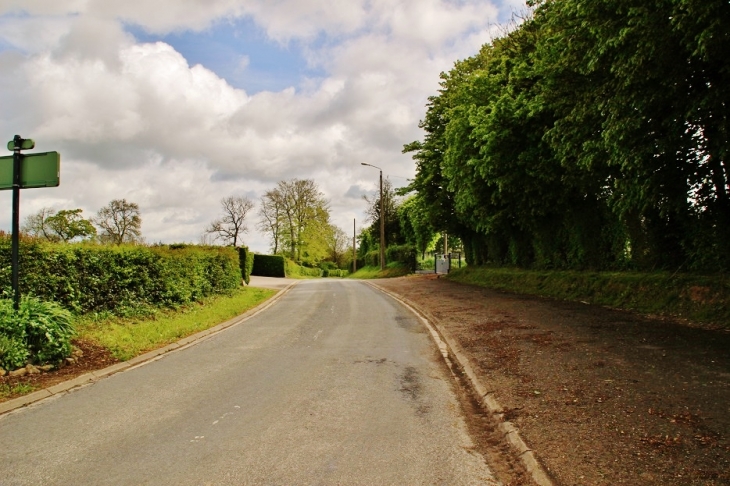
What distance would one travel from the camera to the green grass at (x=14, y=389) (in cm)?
676

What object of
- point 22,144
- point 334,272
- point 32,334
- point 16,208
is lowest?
point 334,272

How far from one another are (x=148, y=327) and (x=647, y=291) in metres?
13.0

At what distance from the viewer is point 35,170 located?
8.51 meters

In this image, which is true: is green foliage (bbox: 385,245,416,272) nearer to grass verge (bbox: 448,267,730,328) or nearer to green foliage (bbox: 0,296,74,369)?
grass verge (bbox: 448,267,730,328)

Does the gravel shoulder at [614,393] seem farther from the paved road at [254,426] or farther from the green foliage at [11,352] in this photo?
the green foliage at [11,352]

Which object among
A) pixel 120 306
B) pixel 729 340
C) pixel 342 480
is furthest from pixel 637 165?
pixel 120 306

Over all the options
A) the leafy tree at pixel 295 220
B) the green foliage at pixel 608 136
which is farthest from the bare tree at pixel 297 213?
the green foliage at pixel 608 136

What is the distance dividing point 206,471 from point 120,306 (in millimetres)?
9837

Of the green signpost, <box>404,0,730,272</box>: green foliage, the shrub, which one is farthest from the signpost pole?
the shrub

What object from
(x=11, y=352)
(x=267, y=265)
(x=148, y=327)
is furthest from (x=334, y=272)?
(x=11, y=352)

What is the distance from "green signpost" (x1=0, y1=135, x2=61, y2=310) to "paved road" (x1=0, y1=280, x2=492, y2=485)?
288cm

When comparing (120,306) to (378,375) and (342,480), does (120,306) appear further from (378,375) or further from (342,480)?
(342,480)

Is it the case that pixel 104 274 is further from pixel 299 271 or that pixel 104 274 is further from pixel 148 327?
pixel 299 271

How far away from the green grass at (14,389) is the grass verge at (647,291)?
12.3 m
